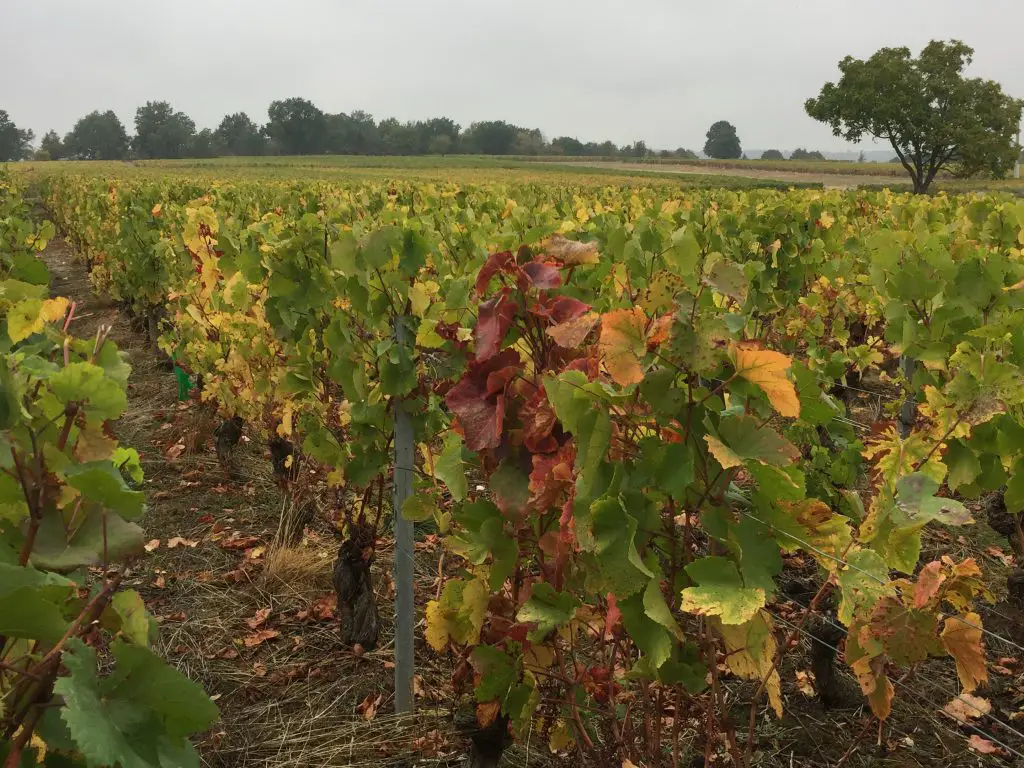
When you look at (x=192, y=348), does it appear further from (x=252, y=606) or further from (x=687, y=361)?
(x=687, y=361)

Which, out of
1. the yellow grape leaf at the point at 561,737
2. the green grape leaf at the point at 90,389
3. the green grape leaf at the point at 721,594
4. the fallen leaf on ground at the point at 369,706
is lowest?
the fallen leaf on ground at the point at 369,706

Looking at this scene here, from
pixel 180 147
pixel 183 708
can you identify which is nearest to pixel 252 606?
pixel 183 708

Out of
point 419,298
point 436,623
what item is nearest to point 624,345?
point 436,623

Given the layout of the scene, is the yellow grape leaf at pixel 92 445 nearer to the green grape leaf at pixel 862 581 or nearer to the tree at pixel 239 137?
the green grape leaf at pixel 862 581

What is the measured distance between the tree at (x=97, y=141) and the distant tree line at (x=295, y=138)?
12 centimetres

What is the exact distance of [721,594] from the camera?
117cm

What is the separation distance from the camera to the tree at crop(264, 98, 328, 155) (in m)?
92.7

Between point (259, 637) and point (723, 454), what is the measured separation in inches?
112

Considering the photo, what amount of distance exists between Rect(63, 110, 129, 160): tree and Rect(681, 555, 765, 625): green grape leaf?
113741mm

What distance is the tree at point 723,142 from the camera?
368ft

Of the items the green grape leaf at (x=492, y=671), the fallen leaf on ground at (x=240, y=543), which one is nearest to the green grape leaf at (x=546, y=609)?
the green grape leaf at (x=492, y=671)

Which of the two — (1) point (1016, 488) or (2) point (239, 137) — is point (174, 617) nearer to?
(1) point (1016, 488)

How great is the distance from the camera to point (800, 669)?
10.6 ft

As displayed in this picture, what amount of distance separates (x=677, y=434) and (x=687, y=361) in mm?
205
